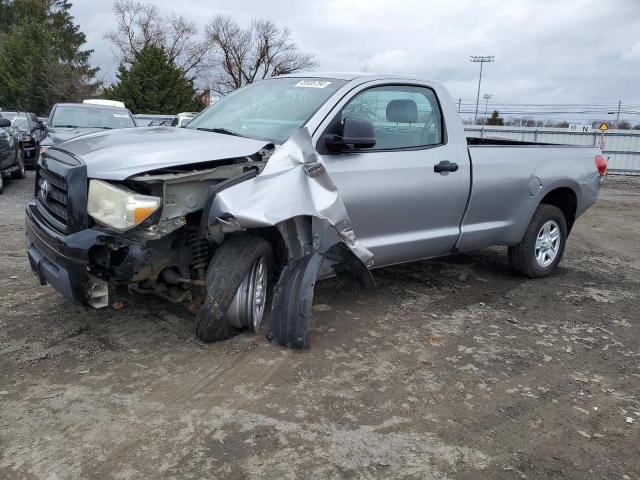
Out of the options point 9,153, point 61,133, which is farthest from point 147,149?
point 9,153

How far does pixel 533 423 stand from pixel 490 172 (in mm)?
2563

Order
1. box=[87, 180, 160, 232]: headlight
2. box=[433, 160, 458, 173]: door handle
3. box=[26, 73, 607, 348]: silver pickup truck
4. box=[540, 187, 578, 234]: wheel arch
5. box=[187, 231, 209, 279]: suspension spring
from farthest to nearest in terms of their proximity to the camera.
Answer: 1. box=[540, 187, 578, 234]: wheel arch
2. box=[433, 160, 458, 173]: door handle
3. box=[187, 231, 209, 279]: suspension spring
4. box=[26, 73, 607, 348]: silver pickup truck
5. box=[87, 180, 160, 232]: headlight

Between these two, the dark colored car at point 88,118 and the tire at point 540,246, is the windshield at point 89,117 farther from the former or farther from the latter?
the tire at point 540,246

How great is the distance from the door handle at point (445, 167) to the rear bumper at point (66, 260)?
8.68 ft

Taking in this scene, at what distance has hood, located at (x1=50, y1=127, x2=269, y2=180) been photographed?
3.40m

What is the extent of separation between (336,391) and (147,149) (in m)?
1.81

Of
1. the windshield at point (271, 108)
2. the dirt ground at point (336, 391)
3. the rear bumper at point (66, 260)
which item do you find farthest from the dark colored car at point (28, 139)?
the rear bumper at point (66, 260)

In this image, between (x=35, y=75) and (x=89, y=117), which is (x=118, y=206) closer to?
(x=89, y=117)

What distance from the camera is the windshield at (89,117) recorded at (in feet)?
37.0

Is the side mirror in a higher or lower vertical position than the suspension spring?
higher

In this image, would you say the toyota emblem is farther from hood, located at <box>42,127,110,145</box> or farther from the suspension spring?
hood, located at <box>42,127,110,145</box>

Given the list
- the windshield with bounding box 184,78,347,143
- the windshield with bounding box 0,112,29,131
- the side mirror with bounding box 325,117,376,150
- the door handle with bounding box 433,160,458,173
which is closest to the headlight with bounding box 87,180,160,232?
the windshield with bounding box 184,78,347,143

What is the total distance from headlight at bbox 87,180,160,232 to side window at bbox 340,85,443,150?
167cm

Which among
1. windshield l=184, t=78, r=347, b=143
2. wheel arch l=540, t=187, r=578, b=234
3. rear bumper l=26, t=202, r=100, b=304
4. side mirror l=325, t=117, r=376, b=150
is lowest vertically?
rear bumper l=26, t=202, r=100, b=304
